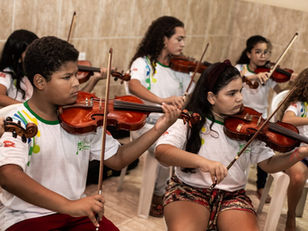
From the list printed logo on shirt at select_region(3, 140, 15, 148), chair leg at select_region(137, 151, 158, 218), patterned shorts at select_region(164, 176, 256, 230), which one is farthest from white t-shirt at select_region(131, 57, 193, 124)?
printed logo on shirt at select_region(3, 140, 15, 148)

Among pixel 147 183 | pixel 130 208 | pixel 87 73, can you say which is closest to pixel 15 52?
pixel 87 73

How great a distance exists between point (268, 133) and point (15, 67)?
151cm

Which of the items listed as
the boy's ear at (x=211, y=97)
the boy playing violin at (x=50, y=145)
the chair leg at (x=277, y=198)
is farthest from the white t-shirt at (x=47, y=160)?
the chair leg at (x=277, y=198)

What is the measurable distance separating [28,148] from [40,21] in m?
1.75

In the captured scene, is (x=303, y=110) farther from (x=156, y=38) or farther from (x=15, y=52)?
(x=15, y=52)

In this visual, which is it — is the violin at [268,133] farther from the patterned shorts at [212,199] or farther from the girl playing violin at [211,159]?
the patterned shorts at [212,199]

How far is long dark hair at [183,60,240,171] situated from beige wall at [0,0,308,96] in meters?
1.44

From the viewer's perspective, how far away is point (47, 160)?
1.64 m

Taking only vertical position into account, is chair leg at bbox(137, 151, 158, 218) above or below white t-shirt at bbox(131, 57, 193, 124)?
below

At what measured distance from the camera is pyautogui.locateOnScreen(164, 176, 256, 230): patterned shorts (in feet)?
6.45

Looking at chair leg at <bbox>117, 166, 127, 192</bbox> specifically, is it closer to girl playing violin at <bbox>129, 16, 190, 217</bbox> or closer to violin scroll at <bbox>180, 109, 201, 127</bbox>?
girl playing violin at <bbox>129, 16, 190, 217</bbox>

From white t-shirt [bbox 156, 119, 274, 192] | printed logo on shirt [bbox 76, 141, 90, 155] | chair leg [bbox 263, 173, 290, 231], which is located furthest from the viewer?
chair leg [bbox 263, 173, 290, 231]

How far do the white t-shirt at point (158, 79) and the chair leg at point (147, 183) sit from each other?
34 cm

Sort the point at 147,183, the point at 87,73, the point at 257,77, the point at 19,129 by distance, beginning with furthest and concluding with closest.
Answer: the point at 257,77 < the point at 87,73 < the point at 147,183 < the point at 19,129
